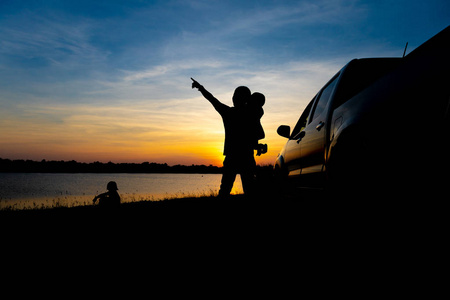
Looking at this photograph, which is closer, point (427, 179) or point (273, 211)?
point (427, 179)

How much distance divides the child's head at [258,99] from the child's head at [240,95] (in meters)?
0.18

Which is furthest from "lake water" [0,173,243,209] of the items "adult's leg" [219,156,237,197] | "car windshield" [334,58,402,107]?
"car windshield" [334,58,402,107]

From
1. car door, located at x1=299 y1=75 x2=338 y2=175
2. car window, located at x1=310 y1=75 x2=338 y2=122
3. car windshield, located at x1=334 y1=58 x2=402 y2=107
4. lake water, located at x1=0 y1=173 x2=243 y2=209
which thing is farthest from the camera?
lake water, located at x1=0 y1=173 x2=243 y2=209

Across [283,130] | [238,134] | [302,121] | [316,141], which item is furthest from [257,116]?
[316,141]

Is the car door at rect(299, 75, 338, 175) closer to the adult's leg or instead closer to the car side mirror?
the car side mirror

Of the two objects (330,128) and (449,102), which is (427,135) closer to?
(449,102)

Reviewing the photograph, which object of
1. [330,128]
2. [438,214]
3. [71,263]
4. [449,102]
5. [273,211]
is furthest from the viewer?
[273,211]

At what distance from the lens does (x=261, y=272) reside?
2660mm

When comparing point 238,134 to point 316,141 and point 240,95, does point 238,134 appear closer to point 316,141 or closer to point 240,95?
A: point 240,95

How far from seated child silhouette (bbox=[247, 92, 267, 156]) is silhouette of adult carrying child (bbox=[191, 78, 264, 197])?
0.6 inches

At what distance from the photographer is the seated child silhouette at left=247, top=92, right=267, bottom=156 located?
5.00 metres

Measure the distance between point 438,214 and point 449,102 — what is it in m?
0.60

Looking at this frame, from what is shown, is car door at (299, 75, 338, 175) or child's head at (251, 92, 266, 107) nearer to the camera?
car door at (299, 75, 338, 175)

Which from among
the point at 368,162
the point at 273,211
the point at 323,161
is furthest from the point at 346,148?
the point at 273,211
